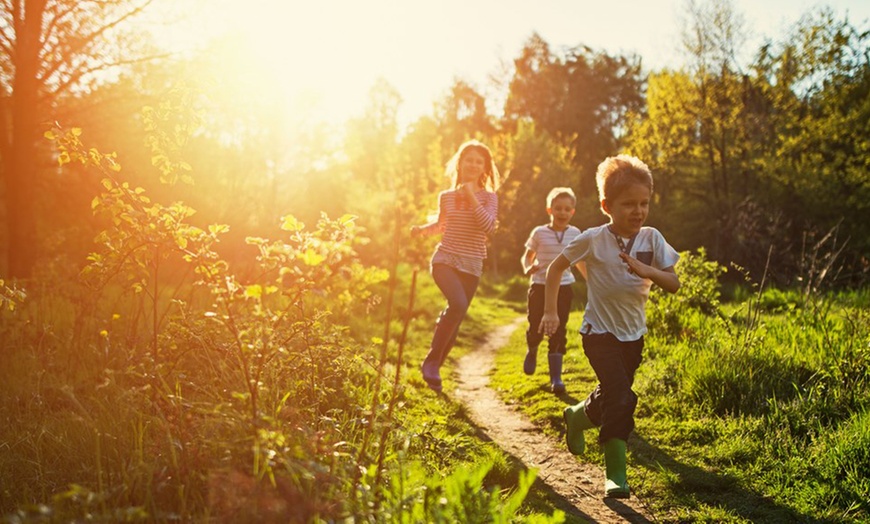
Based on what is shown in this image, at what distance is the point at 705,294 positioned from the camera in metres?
8.37

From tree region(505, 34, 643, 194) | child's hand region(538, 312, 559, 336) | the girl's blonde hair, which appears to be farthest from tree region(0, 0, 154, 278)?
tree region(505, 34, 643, 194)

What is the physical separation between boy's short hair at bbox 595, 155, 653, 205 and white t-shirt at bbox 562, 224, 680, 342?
0.29m

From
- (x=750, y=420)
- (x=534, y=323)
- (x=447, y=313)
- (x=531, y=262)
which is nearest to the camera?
(x=750, y=420)

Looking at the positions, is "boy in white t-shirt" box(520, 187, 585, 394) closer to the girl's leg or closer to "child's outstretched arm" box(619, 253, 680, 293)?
the girl's leg

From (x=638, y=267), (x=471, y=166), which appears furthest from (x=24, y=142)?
(x=638, y=267)

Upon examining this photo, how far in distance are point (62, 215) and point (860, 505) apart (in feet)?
50.2

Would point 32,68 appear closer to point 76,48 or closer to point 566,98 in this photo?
point 76,48

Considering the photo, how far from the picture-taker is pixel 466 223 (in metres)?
6.08

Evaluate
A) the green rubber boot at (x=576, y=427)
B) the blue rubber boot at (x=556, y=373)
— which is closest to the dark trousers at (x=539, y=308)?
the blue rubber boot at (x=556, y=373)

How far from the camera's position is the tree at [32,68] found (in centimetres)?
820

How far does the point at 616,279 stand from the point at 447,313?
224 cm

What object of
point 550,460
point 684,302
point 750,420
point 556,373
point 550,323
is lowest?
point 550,460

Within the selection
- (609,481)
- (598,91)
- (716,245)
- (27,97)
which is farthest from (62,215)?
(598,91)

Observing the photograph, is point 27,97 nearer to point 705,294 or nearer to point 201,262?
point 201,262
